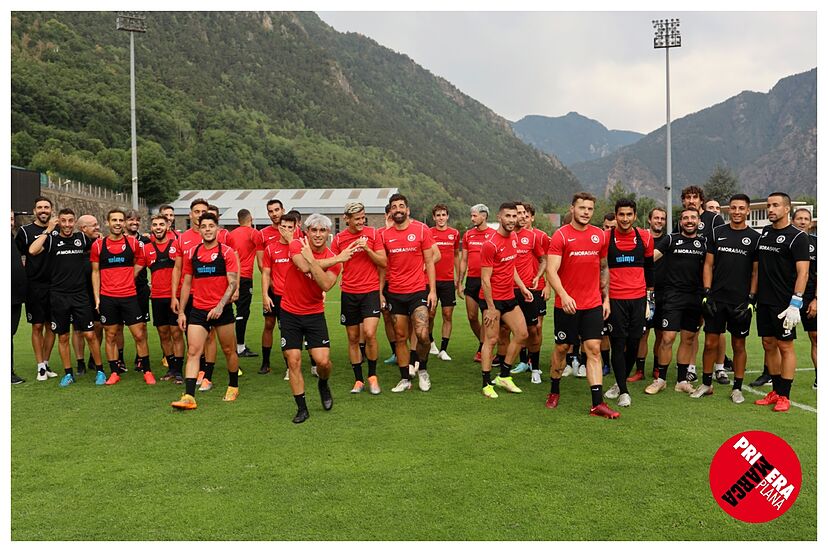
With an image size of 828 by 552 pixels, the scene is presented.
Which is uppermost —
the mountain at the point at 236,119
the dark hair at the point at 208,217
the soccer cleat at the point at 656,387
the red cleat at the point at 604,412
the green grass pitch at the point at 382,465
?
the mountain at the point at 236,119

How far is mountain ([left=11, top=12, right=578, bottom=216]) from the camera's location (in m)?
64.0

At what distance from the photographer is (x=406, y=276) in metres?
7.30

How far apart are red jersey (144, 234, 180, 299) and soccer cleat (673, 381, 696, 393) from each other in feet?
19.3

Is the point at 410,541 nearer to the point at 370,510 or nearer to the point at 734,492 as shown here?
the point at 370,510

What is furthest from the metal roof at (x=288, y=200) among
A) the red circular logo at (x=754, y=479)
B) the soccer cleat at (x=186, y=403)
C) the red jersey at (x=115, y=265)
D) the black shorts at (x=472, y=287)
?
the red circular logo at (x=754, y=479)

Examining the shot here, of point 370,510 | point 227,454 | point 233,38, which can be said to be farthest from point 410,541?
point 233,38

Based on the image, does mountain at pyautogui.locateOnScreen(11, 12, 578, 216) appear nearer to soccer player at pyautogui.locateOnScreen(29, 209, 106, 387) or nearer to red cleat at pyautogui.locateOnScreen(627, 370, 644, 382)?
soccer player at pyautogui.locateOnScreen(29, 209, 106, 387)

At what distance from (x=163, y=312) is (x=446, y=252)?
3.83 m

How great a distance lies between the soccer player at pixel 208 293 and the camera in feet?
21.7

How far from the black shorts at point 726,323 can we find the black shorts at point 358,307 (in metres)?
3.50

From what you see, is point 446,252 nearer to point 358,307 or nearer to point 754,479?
point 358,307

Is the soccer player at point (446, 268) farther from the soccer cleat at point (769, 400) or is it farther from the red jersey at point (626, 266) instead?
the soccer cleat at point (769, 400)

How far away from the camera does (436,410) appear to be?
6344 mm

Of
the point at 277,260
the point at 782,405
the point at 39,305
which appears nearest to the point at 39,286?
the point at 39,305
